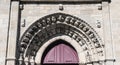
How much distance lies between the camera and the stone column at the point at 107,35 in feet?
28.6

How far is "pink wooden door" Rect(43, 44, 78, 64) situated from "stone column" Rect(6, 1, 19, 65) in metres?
1.31

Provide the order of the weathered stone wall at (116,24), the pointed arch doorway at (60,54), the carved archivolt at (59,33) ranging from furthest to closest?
1. the pointed arch doorway at (60,54)
2. the carved archivolt at (59,33)
3. the weathered stone wall at (116,24)

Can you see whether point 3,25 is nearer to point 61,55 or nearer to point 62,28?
point 62,28

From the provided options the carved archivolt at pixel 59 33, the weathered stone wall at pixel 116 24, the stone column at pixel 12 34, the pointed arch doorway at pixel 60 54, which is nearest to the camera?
the stone column at pixel 12 34

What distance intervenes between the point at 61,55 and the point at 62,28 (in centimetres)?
93

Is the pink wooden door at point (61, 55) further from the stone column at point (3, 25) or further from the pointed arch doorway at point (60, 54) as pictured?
the stone column at point (3, 25)

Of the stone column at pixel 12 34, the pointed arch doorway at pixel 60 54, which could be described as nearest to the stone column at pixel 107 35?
the pointed arch doorway at pixel 60 54

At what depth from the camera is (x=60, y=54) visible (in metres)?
9.69

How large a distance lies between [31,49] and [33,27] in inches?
28.9

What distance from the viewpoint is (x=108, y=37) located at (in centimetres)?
898

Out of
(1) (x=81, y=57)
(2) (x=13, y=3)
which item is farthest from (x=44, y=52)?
(2) (x=13, y=3)

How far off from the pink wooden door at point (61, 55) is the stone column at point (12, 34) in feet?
4.29

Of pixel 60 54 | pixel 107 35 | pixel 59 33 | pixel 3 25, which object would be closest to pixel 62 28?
pixel 59 33

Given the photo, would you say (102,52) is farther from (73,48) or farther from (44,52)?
(44,52)
